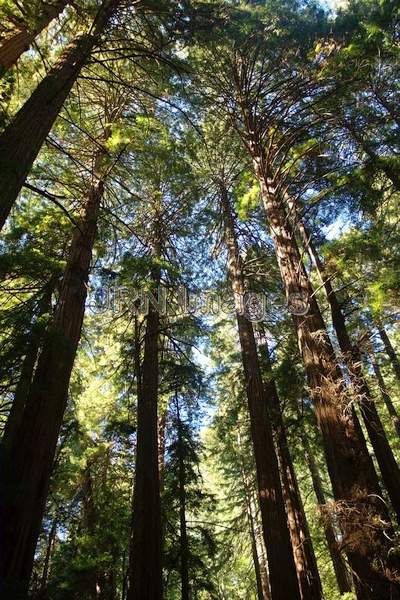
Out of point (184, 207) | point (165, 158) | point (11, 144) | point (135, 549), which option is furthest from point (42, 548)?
point (11, 144)

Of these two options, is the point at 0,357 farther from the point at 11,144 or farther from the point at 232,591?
the point at 232,591

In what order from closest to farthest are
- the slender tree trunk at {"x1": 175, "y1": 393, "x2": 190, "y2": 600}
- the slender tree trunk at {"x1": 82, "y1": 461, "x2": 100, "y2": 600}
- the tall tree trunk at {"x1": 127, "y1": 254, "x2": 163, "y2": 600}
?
the tall tree trunk at {"x1": 127, "y1": 254, "x2": 163, "y2": 600}
the slender tree trunk at {"x1": 175, "y1": 393, "x2": 190, "y2": 600}
the slender tree trunk at {"x1": 82, "y1": 461, "x2": 100, "y2": 600}

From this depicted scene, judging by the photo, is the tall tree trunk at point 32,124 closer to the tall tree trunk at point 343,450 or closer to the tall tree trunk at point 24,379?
the tall tree trunk at point 24,379

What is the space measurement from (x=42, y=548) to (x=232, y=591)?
48.8ft

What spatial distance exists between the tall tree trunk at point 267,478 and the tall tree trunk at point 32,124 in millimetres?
6844

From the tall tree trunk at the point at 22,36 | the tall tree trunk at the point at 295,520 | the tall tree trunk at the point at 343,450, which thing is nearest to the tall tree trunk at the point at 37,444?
the tall tree trunk at the point at 22,36

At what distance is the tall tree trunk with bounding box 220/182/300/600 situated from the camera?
6991 mm

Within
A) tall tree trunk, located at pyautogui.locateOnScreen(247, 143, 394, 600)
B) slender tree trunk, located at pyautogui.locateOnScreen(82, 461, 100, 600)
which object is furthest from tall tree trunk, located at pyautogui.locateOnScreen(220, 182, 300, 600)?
slender tree trunk, located at pyautogui.locateOnScreen(82, 461, 100, 600)

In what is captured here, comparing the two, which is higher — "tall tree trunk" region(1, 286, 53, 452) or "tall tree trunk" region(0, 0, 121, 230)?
"tall tree trunk" region(0, 0, 121, 230)

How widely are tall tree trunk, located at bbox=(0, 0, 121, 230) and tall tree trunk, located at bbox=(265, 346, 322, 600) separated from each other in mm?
8654

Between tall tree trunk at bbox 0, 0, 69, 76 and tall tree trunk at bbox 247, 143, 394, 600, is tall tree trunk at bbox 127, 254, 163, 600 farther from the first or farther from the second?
tall tree trunk at bbox 0, 0, 69, 76

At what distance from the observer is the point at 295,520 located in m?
10.9

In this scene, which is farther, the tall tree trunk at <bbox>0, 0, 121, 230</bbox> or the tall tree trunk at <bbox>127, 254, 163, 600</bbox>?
the tall tree trunk at <bbox>127, 254, 163, 600</bbox>

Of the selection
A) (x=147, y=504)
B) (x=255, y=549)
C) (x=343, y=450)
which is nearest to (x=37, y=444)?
(x=343, y=450)
